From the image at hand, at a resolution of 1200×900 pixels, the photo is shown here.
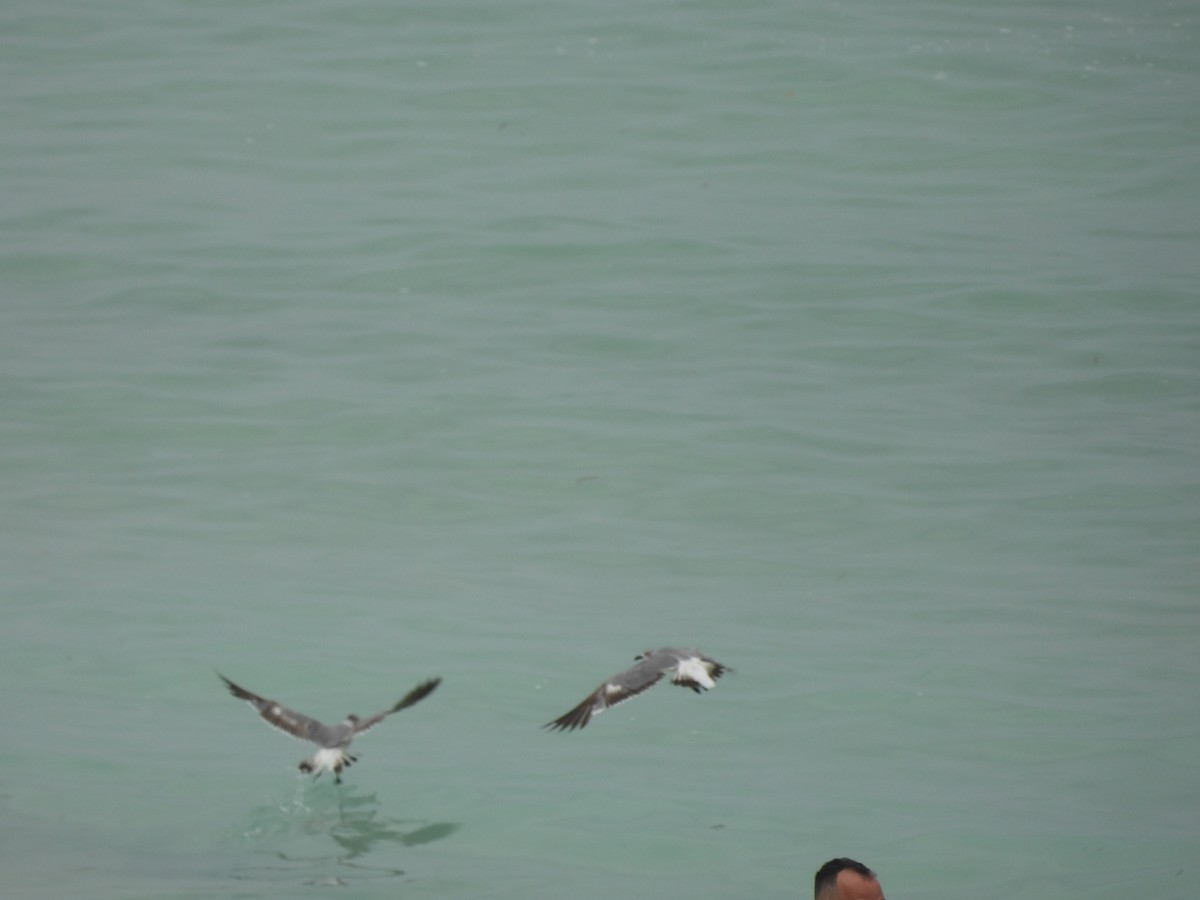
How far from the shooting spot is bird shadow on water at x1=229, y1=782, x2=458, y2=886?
25.8 ft

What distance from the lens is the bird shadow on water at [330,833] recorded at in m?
7.88

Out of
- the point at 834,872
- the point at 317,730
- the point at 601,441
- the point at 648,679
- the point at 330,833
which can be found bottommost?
the point at 834,872

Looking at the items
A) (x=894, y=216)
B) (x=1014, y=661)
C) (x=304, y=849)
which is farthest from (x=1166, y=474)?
(x=304, y=849)

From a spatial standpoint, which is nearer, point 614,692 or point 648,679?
point 614,692

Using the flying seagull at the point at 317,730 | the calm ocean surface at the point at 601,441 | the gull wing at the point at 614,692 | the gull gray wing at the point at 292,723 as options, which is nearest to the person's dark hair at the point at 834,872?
the gull wing at the point at 614,692

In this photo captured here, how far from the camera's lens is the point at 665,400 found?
47.4 ft

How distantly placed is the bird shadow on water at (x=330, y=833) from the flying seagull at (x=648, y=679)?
46.3 inches

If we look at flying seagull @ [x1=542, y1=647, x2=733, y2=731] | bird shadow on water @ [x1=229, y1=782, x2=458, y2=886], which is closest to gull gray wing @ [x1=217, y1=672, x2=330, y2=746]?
bird shadow on water @ [x1=229, y1=782, x2=458, y2=886]

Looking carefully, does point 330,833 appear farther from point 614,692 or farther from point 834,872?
point 834,872

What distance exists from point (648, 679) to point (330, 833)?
1769 millimetres

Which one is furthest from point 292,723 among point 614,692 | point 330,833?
point 614,692

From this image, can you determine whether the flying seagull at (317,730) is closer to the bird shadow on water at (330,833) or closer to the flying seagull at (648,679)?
the bird shadow on water at (330,833)

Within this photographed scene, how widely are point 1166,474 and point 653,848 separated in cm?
627

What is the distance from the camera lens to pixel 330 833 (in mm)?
8383
